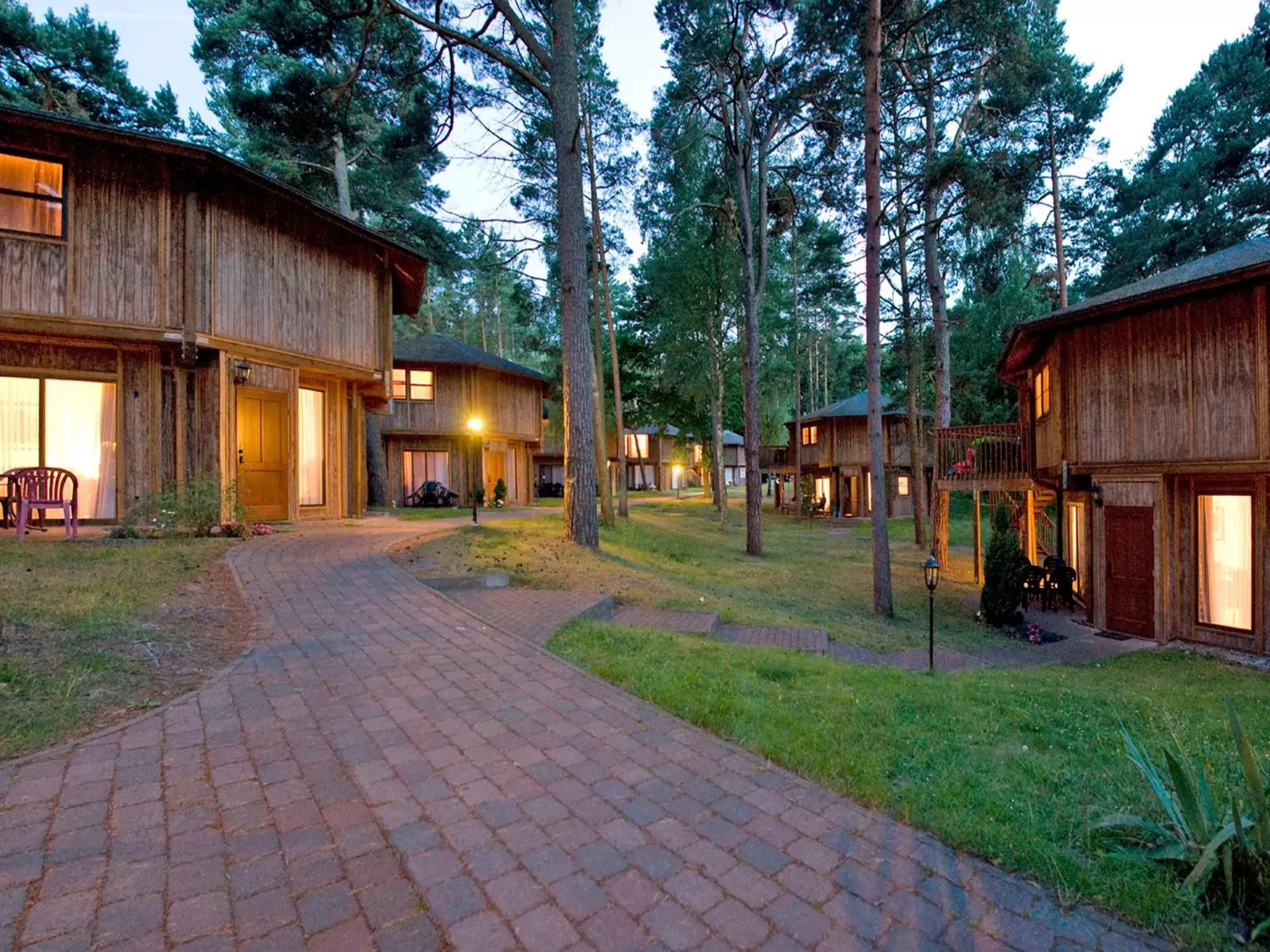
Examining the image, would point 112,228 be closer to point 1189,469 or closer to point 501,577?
point 501,577

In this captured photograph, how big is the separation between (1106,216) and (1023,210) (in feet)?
39.8

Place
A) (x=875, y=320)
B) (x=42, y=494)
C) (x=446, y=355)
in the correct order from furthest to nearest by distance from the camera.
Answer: (x=446, y=355), (x=875, y=320), (x=42, y=494)

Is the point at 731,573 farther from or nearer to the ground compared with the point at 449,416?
nearer to the ground

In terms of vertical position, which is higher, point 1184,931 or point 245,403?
point 245,403

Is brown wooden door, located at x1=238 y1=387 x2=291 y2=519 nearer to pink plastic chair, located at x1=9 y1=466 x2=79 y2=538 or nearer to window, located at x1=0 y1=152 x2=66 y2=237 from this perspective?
pink plastic chair, located at x1=9 y1=466 x2=79 y2=538

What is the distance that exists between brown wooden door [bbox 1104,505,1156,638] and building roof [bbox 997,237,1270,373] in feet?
11.2

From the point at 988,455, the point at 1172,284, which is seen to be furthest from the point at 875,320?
the point at 988,455

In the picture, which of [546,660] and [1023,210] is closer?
[546,660]

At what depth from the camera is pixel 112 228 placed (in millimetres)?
9508

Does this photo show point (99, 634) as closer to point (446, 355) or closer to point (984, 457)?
point (984, 457)

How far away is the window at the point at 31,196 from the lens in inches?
361

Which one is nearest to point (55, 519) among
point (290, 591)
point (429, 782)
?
point (290, 591)

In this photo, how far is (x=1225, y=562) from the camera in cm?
942

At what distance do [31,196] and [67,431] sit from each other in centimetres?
375
